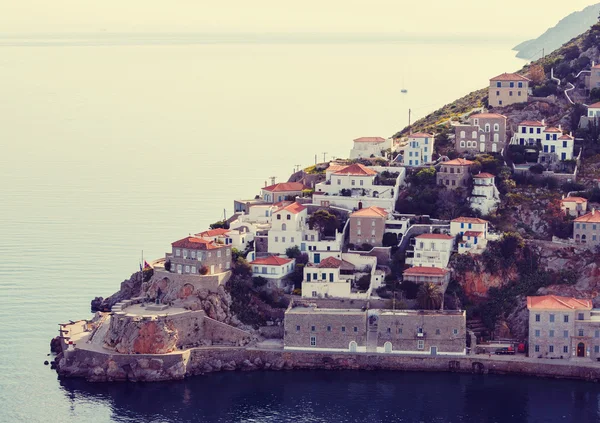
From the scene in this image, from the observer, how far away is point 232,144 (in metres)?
152

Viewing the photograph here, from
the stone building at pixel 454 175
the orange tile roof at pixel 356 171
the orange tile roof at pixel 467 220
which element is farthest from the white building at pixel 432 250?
the orange tile roof at pixel 356 171

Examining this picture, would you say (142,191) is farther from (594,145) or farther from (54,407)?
(54,407)

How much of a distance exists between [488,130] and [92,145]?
74.3 metres

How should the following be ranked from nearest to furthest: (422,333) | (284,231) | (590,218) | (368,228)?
(422,333), (590,218), (284,231), (368,228)

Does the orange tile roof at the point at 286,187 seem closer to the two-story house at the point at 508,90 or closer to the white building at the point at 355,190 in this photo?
the white building at the point at 355,190

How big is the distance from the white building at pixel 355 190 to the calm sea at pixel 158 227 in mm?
14710

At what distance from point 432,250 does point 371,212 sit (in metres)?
4.86

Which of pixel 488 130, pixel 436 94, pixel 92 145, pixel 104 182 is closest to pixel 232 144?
pixel 92 145

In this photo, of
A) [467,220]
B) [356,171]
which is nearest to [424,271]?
[467,220]

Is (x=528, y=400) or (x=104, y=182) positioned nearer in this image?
(x=528, y=400)

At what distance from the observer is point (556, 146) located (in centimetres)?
9031

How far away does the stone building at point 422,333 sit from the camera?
73500 millimetres

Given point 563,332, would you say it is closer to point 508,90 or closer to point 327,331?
point 327,331

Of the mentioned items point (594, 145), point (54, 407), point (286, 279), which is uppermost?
point (594, 145)
